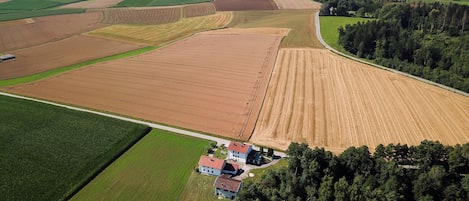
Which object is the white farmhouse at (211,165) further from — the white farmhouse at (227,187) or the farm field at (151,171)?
the white farmhouse at (227,187)

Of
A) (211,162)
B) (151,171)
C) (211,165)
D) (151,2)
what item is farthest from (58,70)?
(151,2)

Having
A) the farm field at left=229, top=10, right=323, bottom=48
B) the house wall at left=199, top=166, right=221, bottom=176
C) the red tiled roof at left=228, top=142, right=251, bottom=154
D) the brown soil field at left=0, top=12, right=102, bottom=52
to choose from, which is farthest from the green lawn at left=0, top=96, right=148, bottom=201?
the farm field at left=229, top=10, right=323, bottom=48

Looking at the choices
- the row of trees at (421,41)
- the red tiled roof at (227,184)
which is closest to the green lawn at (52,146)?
the red tiled roof at (227,184)

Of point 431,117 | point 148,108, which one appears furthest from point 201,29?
point 431,117

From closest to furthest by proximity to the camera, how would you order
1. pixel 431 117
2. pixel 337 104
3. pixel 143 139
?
pixel 143 139
pixel 431 117
pixel 337 104

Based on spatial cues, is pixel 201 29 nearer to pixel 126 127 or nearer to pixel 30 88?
pixel 30 88

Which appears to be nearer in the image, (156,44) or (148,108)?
(148,108)

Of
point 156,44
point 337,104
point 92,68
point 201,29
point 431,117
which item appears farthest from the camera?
point 201,29

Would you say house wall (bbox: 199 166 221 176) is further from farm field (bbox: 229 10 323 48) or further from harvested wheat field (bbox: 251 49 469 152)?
farm field (bbox: 229 10 323 48)
